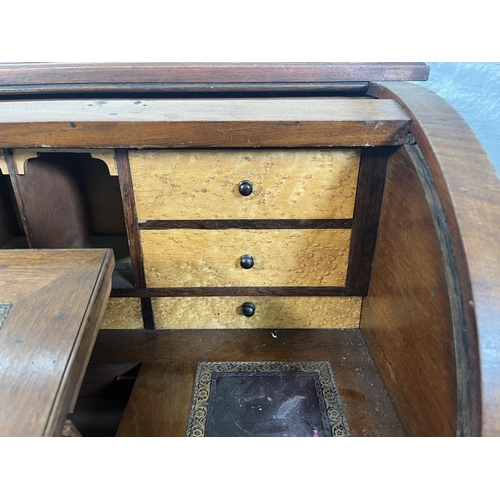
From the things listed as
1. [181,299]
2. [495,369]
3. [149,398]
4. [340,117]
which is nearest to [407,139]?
[340,117]

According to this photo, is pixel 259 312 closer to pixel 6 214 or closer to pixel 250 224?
pixel 250 224

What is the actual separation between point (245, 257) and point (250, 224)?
3.3 inches

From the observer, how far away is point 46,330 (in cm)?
67

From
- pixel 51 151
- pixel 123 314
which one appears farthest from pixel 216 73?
pixel 123 314

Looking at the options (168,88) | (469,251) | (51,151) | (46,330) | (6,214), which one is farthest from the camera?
(6,214)

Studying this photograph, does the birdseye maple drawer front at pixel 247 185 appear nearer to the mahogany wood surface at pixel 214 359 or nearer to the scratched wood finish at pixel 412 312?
the scratched wood finish at pixel 412 312

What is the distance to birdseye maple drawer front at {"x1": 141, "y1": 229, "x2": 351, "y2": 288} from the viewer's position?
3.05ft

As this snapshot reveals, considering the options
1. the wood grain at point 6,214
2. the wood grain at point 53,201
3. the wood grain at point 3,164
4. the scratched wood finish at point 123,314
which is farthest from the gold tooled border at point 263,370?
the wood grain at point 6,214

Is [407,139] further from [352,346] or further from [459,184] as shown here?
[352,346]

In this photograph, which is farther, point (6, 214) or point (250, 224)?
point (6, 214)

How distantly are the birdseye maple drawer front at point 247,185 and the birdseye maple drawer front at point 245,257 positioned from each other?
46 millimetres

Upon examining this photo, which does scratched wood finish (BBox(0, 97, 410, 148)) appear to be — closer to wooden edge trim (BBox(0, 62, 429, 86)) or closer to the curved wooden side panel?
the curved wooden side panel

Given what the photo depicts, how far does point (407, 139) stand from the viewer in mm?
782

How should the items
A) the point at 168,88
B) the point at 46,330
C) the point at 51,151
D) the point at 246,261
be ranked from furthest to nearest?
the point at 168,88 → the point at 246,261 → the point at 51,151 → the point at 46,330
